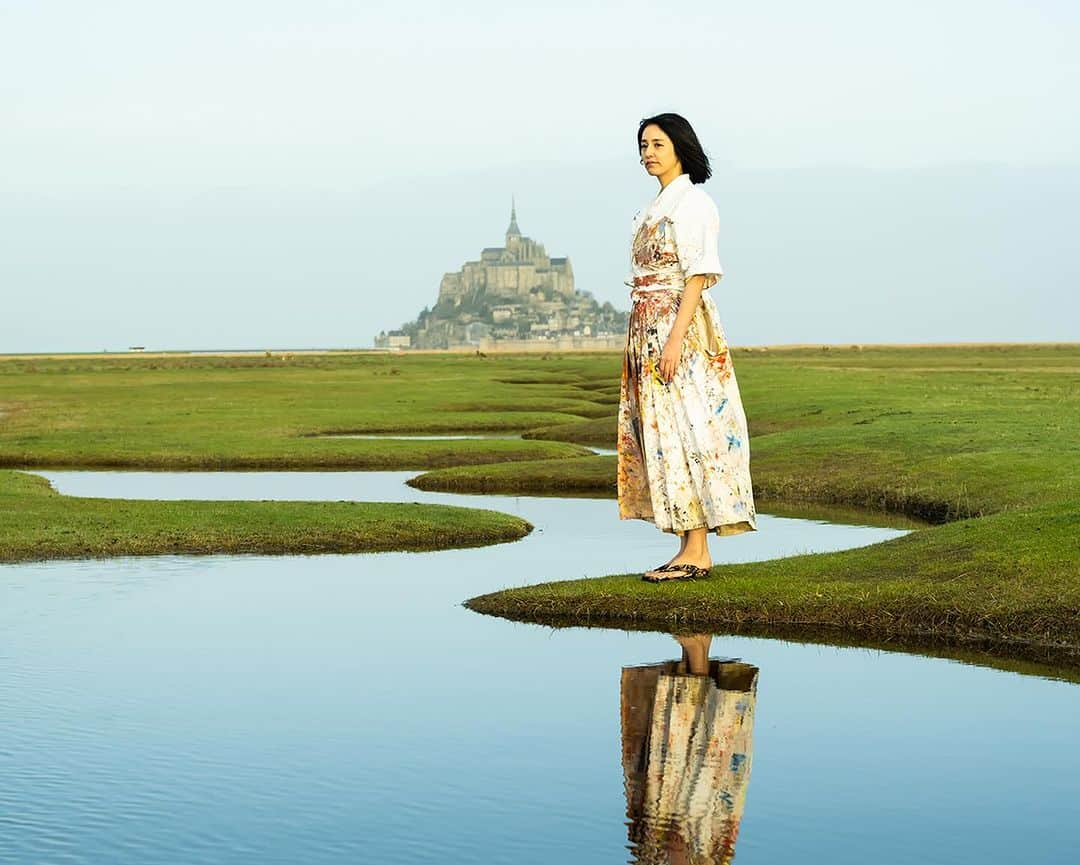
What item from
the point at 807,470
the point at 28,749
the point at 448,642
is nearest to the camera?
the point at 28,749

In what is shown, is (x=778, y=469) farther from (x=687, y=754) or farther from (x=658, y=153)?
(x=687, y=754)

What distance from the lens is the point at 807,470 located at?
32.2 metres

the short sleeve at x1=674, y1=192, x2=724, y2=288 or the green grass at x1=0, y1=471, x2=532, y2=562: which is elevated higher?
the short sleeve at x1=674, y1=192, x2=724, y2=288

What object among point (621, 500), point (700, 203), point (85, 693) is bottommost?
point (85, 693)

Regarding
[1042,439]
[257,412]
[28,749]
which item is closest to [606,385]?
[257,412]

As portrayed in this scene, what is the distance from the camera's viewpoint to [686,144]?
14867 millimetres

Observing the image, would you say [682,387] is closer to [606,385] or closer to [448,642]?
[448,642]

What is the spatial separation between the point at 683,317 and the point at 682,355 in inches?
18.2

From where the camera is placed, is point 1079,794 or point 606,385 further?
point 606,385

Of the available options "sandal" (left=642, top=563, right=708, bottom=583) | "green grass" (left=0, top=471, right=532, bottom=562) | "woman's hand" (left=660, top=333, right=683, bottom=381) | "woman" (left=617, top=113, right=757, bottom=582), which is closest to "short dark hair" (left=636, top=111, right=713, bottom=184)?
"woman" (left=617, top=113, right=757, bottom=582)

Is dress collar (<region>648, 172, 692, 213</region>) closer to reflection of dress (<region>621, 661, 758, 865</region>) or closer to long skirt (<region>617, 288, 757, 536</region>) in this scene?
long skirt (<region>617, 288, 757, 536</region>)

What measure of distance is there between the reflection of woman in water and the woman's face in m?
4.45

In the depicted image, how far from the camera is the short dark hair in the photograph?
48.8 ft

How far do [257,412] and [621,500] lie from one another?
47.5m
